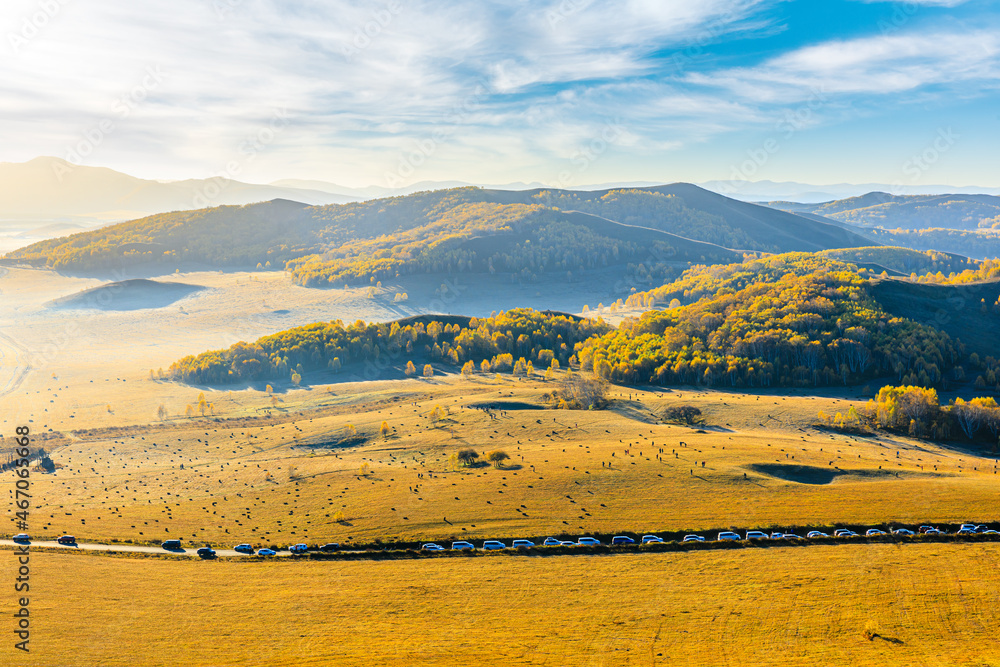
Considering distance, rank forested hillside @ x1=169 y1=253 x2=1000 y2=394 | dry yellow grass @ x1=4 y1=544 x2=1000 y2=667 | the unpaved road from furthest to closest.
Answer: forested hillside @ x1=169 y1=253 x2=1000 y2=394 → the unpaved road → dry yellow grass @ x1=4 y1=544 x2=1000 y2=667

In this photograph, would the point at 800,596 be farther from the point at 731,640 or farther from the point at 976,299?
the point at 976,299

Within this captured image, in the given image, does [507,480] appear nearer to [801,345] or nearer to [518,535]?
[518,535]

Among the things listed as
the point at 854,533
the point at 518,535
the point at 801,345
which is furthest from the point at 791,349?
the point at 518,535

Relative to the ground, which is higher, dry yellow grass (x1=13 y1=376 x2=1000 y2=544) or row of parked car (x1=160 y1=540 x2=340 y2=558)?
dry yellow grass (x1=13 y1=376 x2=1000 y2=544)

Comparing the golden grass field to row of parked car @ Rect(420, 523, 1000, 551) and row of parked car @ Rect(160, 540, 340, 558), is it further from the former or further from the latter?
row of parked car @ Rect(160, 540, 340, 558)

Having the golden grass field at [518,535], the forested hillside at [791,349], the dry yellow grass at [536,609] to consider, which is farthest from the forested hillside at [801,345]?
the dry yellow grass at [536,609]

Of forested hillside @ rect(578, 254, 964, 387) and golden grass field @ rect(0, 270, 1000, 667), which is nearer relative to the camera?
golden grass field @ rect(0, 270, 1000, 667)

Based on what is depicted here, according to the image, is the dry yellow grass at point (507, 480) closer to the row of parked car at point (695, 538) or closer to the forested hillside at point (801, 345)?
the row of parked car at point (695, 538)

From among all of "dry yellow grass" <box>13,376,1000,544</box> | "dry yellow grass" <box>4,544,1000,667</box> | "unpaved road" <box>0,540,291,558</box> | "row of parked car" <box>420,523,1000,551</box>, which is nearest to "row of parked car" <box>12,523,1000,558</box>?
"row of parked car" <box>420,523,1000,551</box>
